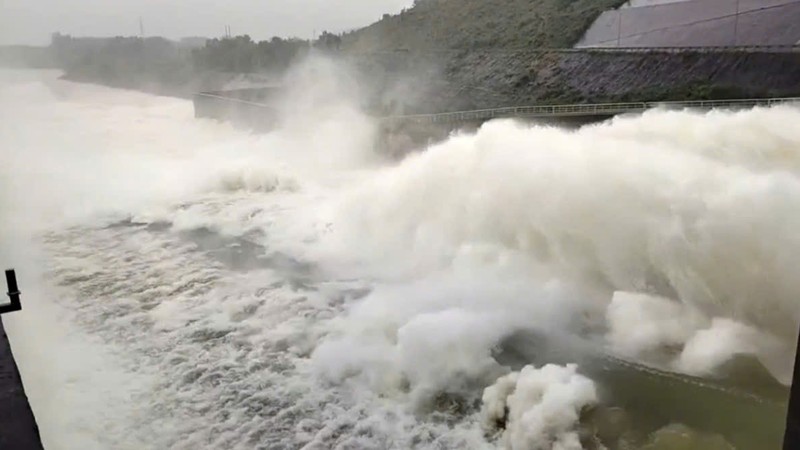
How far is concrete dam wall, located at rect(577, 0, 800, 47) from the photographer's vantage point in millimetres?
20266

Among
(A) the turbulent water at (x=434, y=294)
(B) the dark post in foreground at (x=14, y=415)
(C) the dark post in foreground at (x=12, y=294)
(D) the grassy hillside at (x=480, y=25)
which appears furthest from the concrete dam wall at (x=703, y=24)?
(B) the dark post in foreground at (x=14, y=415)

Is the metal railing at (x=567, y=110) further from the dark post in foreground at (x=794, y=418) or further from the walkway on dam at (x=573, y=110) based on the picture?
the dark post in foreground at (x=794, y=418)

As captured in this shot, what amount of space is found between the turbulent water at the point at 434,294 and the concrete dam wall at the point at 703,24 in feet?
35.3

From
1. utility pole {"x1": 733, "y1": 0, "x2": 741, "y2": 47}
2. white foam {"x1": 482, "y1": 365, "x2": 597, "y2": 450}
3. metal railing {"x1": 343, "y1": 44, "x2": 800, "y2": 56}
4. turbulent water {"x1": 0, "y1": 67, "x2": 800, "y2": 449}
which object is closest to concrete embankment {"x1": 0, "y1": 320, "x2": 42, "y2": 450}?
turbulent water {"x1": 0, "y1": 67, "x2": 800, "y2": 449}

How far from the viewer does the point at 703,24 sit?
2258 centimetres

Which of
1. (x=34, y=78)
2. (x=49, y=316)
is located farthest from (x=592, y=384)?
(x=34, y=78)

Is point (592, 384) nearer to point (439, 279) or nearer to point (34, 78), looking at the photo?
point (439, 279)

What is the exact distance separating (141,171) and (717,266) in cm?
1946

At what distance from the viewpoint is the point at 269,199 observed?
735 inches

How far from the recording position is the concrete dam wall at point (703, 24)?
2027cm

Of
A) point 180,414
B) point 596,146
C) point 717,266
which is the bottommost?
point 180,414

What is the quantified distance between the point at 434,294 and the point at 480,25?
30.1 meters

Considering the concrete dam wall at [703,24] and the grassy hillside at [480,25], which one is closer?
the concrete dam wall at [703,24]

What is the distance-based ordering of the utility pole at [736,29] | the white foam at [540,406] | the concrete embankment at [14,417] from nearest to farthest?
the concrete embankment at [14,417] < the white foam at [540,406] < the utility pole at [736,29]
